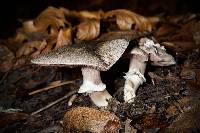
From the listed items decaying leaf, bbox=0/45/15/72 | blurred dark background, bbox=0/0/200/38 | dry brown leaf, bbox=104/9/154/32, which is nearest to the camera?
decaying leaf, bbox=0/45/15/72

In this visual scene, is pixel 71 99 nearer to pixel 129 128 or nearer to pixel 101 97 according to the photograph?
pixel 101 97

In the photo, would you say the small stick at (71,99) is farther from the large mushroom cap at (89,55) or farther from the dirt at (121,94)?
the large mushroom cap at (89,55)

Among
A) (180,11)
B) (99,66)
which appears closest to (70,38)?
(99,66)

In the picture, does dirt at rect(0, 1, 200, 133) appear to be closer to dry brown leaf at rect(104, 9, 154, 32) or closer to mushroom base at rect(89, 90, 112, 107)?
mushroom base at rect(89, 90, 112, 107)

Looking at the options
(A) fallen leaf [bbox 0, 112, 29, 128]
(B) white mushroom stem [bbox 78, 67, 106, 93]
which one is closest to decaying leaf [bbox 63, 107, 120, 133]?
(B) white mushroom stem [bbox 78, 67, 106, 93]

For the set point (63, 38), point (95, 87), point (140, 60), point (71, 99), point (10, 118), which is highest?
point (63, 38)

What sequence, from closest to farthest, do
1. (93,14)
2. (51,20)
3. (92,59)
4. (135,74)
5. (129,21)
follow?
1. (92,59)
2. (135,74)
3. (129,21)
4. (51,20)
5. (93,14)

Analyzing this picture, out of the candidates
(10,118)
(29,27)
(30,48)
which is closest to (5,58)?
(30,48)
